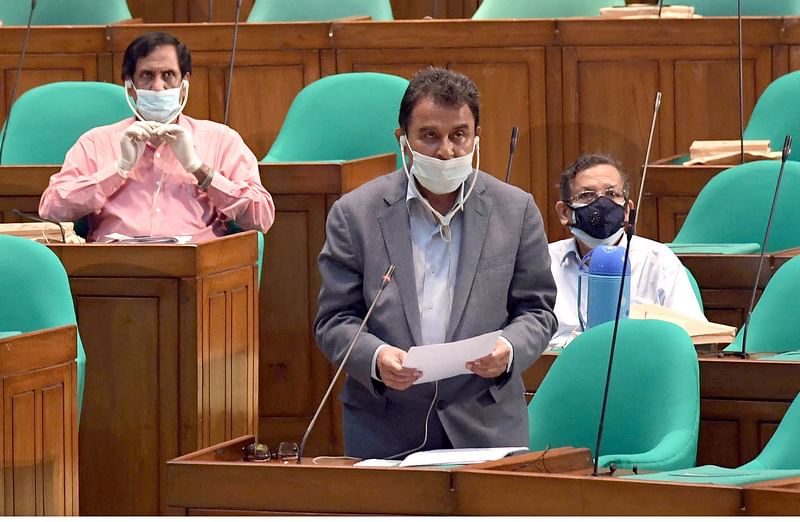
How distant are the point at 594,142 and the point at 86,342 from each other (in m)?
2.08

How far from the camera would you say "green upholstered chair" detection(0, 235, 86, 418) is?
3.46m

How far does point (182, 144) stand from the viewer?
13.3ft

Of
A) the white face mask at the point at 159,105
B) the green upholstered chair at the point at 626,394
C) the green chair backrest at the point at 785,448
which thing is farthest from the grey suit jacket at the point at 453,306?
the white face mask at the point at 159,105

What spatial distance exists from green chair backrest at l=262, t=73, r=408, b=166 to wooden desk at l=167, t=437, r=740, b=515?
2600mm

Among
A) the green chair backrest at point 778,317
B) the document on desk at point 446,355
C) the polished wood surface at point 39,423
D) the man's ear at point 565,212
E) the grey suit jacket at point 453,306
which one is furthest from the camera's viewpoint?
the man's ear at point 565,212

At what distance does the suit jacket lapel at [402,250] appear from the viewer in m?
2.64

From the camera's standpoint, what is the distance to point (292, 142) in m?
4.99

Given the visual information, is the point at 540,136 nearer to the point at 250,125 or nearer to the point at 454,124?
the point at 250,125

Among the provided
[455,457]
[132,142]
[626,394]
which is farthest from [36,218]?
[455,457]

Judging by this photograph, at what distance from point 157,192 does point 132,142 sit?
0.49 feet

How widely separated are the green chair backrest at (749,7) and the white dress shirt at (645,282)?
199 cm

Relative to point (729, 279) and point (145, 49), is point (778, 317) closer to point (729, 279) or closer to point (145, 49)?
point (729, 279)

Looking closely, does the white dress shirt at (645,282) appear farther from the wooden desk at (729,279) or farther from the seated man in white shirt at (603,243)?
the wooden desk at (729,279)

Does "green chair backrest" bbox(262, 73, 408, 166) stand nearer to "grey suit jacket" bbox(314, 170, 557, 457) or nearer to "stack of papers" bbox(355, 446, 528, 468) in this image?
"grey suit jacket" bbox(314, 170, 557, 457)
